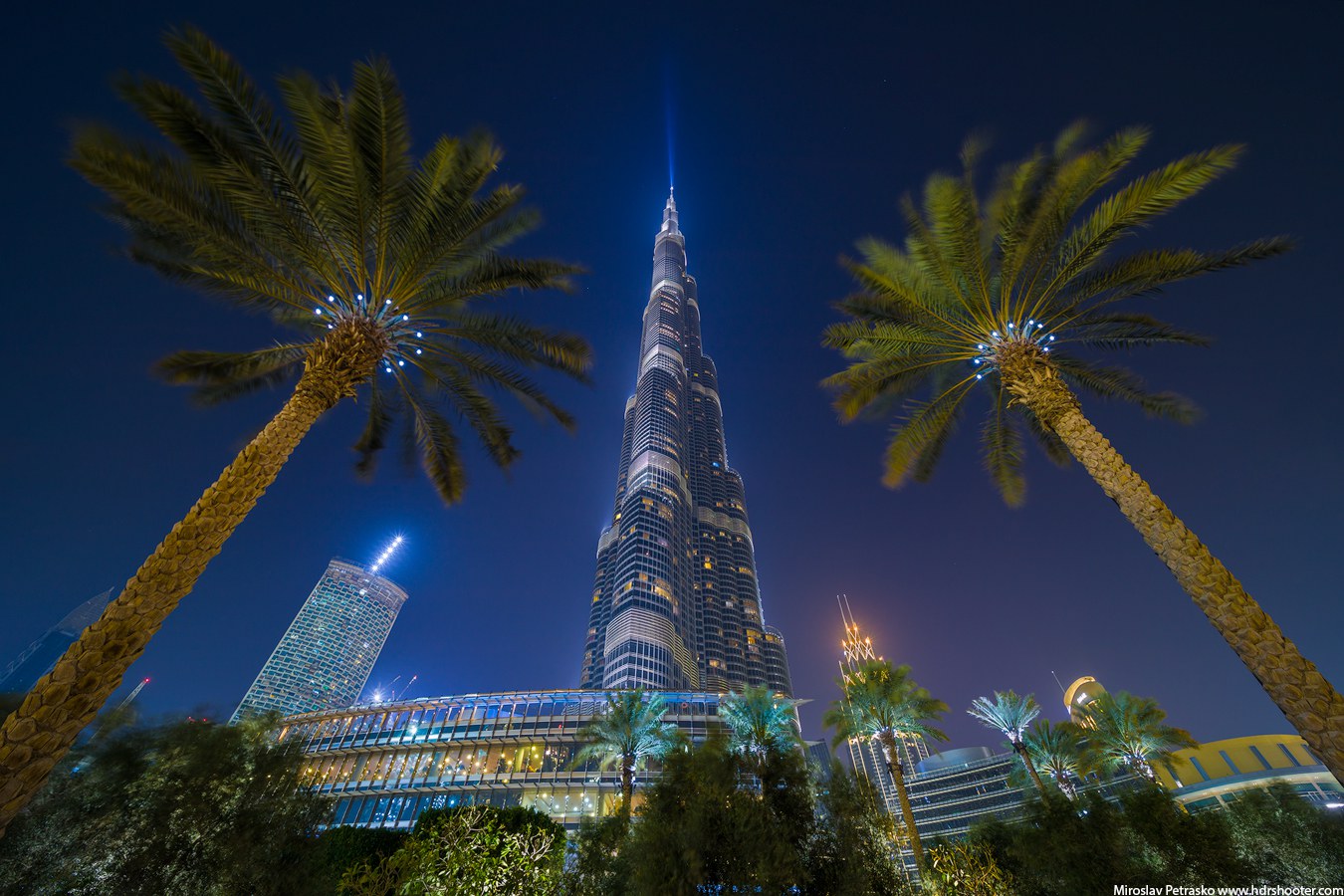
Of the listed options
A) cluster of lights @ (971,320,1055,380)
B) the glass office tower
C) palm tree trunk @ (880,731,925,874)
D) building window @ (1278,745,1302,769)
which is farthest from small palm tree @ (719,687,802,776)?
the glass office tower

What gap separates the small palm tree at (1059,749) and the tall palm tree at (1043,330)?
100 ft

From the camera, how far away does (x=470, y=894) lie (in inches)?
497

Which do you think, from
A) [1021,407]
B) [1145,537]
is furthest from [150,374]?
[1021,407]

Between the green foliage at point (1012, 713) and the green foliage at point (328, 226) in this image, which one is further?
the green foliage at point (1012, 713)

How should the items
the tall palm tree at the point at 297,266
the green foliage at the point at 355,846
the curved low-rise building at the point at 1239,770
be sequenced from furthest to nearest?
1. the curved low-rise building at the point at 1239,770
2. the green foliage at the point at 355,846
3. the tall palm tree at the point at 297,266

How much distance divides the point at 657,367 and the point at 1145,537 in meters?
173

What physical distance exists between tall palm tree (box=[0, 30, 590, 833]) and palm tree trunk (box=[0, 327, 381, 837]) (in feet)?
0.06

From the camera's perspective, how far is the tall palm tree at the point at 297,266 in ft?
21.6

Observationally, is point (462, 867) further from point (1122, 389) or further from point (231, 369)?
A: point (1122, 389)

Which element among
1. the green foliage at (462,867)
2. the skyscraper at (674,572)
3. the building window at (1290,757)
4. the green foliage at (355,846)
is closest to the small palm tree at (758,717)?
the green foliage at (462,867)

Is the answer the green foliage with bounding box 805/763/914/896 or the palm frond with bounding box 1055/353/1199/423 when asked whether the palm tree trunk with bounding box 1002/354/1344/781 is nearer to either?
the palm frond with bounding box 1055/353/1199/423

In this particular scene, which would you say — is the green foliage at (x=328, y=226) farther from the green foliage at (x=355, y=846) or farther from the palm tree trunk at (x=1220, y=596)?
the green foliage at (x=355, y=846)

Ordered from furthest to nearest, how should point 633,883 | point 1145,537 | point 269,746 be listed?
1. point 269,746
2. point 633,883
3. point 1145,537

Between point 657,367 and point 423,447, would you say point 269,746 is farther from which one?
point 657,367
